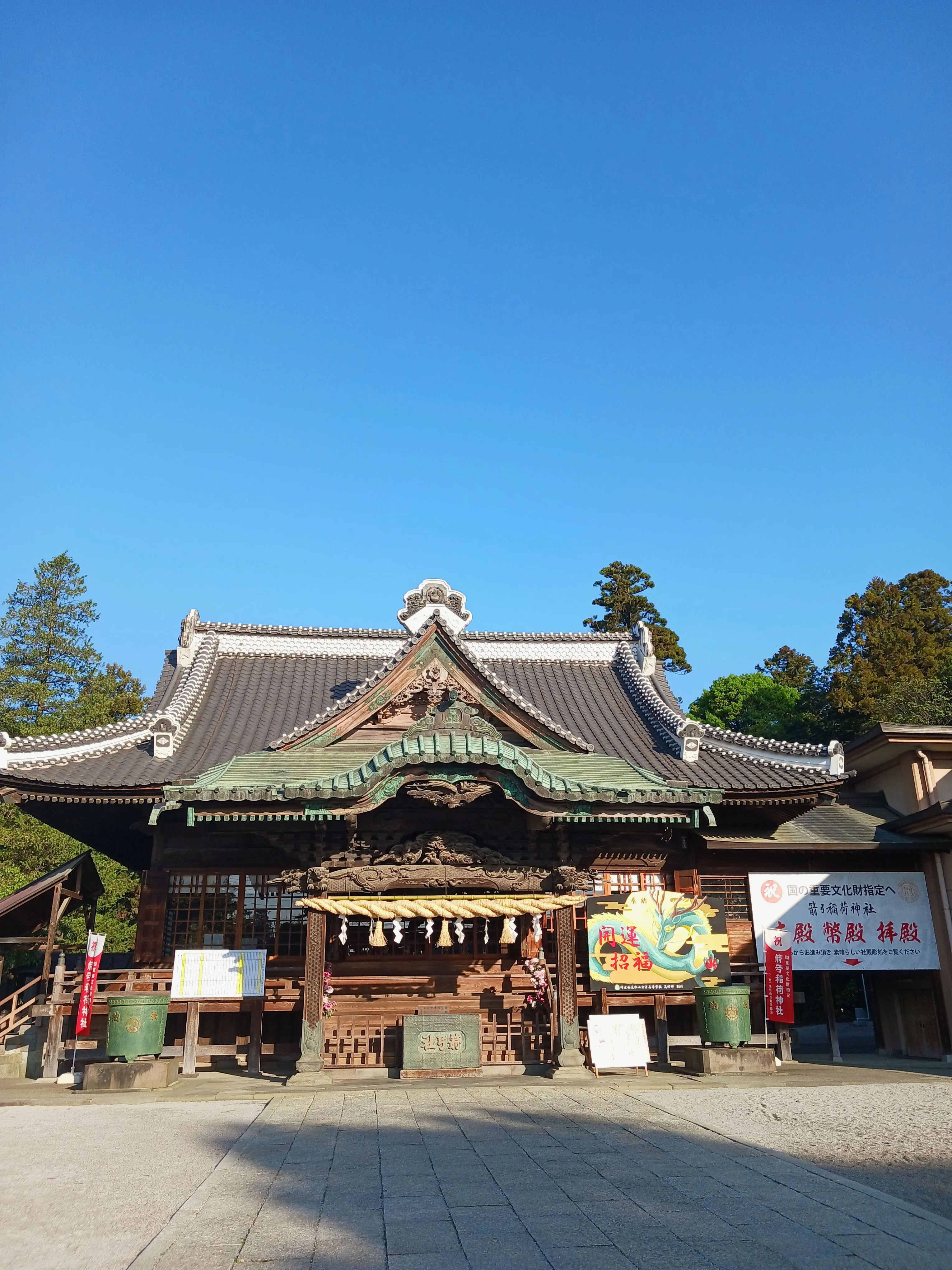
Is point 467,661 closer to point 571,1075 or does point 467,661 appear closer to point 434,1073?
point 434,1073

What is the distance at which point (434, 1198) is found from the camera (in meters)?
7.00

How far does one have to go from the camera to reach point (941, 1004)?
1762 cm

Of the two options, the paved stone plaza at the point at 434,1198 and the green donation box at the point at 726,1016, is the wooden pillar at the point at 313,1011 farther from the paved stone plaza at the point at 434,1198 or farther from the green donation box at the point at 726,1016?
the green donation box at the point at 726,1016

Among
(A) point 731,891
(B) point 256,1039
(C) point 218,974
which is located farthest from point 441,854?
(A) point 731,891

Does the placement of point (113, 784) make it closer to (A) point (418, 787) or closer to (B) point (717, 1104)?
(A) point (418, 787)

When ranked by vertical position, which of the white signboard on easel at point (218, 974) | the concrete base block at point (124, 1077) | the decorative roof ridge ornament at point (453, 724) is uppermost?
the decorative roof ridge ornament at point (453, 724)

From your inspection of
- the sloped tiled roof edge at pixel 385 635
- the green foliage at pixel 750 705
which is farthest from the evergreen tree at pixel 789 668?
the sloped tiled roof edge at pixel 385 635

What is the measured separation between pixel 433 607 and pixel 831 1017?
12.9 m

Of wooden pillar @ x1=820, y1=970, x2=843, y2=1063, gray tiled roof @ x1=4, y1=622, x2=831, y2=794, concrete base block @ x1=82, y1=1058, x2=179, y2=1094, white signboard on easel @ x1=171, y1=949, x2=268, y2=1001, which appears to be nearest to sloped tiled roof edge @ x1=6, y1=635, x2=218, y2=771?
gray tiled roof @ x1=4, y1=622, x2=831, y2=794

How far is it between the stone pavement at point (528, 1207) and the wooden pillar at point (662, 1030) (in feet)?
19.0

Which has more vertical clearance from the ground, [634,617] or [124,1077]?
[634,617]

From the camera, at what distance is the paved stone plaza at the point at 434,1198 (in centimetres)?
570

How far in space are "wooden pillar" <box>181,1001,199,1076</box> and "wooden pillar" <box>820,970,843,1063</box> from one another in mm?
12074

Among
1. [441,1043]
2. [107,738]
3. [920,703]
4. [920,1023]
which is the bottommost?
[920,1023]
